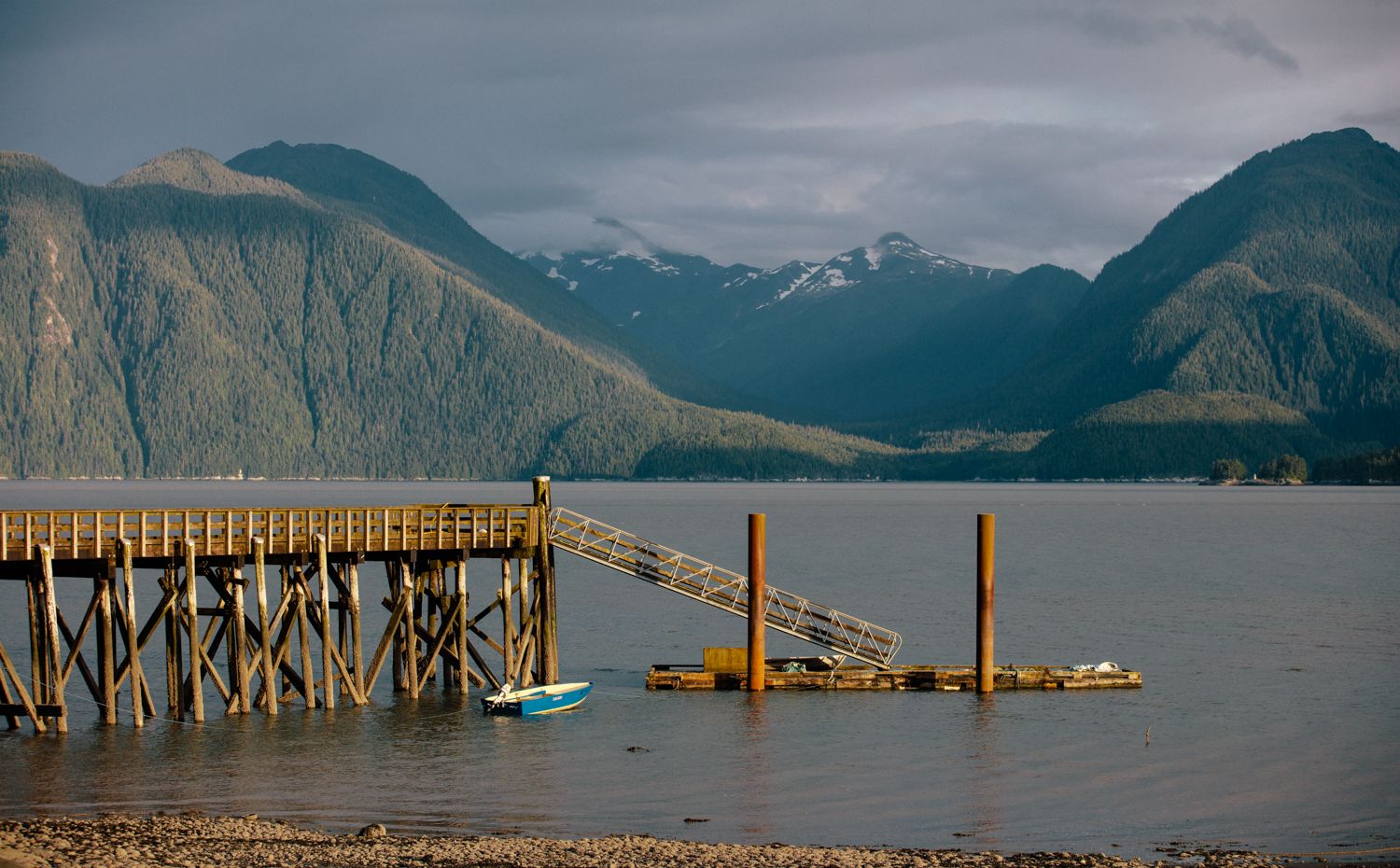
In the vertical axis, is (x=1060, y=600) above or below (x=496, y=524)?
below

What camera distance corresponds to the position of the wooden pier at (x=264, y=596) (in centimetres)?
4675

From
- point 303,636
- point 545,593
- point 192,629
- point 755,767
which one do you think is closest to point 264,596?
point 192,629

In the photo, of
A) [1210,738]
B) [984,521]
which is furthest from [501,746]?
[1210,738]

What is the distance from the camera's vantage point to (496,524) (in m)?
54.8

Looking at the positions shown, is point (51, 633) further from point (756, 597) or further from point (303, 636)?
point (756, 597)

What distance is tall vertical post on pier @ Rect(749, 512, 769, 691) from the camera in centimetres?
5256

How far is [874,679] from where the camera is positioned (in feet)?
186

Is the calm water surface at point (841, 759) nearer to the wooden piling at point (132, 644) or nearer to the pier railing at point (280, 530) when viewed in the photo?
the wooden piling at point (132, 644)

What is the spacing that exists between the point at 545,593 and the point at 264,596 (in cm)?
1008

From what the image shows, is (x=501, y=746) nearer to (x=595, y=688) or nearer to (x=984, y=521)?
(x=595, y=688)

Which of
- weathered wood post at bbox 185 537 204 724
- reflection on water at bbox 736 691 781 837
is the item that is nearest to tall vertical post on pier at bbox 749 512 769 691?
reflection on water at bbox 736 691 781 837

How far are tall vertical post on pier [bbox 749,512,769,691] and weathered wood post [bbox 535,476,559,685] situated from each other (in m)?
→ 6.85

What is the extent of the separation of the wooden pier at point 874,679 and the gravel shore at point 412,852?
20525 millimetres

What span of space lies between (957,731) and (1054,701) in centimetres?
686
